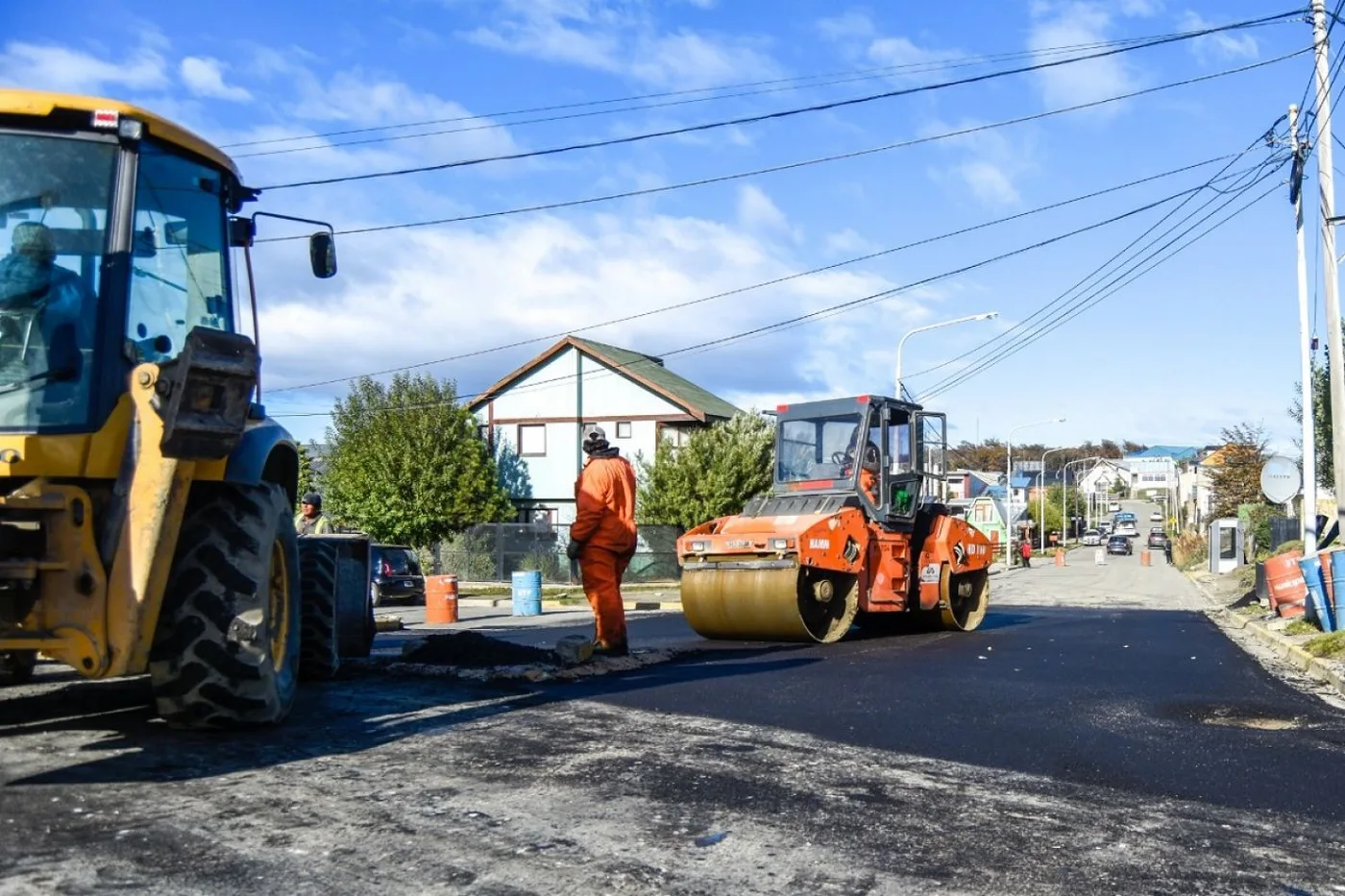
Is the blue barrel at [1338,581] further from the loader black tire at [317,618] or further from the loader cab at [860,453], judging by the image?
the loader black tire at [317,618]

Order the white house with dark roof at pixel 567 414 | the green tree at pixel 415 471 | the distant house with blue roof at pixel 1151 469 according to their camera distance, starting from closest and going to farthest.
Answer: the green tree at pixel 415 471
the white house with dark roof at pixel 567 414
the distant house with blue roof at pixel 1151 469

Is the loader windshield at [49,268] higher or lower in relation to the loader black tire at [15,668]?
higher

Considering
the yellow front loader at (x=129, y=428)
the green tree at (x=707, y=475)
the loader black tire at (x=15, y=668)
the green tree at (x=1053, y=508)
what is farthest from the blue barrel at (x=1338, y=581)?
the green tree at (x=1053, y=508)

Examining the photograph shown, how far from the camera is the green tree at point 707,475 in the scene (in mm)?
36125

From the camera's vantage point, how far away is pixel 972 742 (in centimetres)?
675

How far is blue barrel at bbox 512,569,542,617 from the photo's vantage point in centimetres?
2380

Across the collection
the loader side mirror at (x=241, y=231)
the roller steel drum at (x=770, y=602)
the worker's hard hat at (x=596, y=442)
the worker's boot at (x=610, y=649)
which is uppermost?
the loader side mirror at (x=241, y=231)

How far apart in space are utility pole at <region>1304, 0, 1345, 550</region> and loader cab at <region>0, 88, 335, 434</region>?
16.2m

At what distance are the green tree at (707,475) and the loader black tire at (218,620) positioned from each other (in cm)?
2996

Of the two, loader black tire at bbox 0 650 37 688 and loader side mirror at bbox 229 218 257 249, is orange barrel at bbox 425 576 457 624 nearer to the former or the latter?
loader black tire at bbox 0 650 37 688

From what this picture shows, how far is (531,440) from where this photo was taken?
44000 mm

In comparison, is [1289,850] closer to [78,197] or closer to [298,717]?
[298,717]

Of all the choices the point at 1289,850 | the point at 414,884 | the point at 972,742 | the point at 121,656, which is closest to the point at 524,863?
the point at 414,884

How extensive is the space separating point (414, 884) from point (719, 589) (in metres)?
9.21
